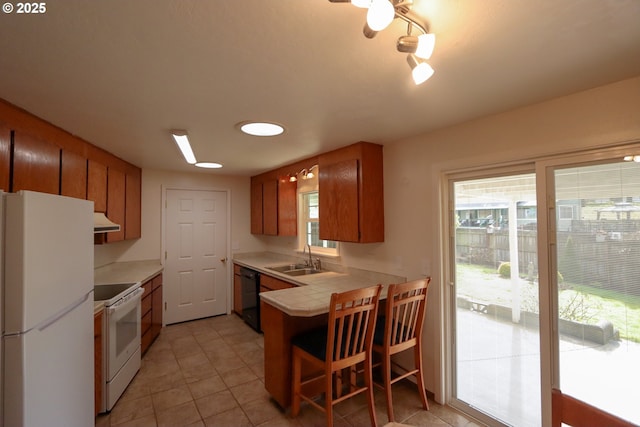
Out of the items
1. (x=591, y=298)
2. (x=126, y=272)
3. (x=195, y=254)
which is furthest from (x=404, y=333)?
(x=195, y=254)

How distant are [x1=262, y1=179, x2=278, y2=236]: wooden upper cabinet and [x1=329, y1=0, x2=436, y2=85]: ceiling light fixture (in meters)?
3.19

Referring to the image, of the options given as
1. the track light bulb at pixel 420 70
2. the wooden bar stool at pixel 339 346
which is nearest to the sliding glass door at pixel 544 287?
the wooden bar stool at pixel 339 346

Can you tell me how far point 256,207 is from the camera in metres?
4.70

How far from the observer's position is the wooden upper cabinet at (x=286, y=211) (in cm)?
412

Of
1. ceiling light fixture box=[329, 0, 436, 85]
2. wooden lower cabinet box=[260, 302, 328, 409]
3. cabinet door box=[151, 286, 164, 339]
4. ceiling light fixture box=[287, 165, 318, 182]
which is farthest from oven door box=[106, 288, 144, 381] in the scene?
ceiling light fixture box=[329, 0, 436, 85]

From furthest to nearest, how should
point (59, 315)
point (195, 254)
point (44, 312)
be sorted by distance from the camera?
point (195, 254), point (59, 315), point (44, 312)

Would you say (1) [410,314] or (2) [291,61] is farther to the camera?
(1) [410,314]

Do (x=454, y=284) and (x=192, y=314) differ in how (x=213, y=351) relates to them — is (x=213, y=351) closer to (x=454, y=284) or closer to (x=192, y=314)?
(x=192, y=314)

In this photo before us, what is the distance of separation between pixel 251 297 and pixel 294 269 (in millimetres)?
754

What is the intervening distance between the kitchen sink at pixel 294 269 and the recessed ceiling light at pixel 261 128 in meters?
1.79

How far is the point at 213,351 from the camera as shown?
332 centimetres

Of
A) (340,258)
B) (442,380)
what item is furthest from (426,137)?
(442,380)

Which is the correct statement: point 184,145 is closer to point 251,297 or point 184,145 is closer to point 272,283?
point 272,283

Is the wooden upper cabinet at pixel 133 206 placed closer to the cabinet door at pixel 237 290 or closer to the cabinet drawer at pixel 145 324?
the cabinet drawer at pixel 145 324
